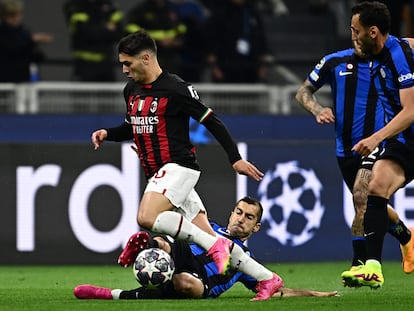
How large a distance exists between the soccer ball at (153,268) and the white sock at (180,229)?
0.18 metres

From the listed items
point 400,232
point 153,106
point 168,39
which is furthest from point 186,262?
point 168,39

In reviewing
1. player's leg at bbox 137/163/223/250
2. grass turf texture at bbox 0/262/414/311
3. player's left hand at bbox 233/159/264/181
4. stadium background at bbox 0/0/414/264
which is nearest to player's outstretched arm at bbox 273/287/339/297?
grass turf texture at bbox 0/262/414/311

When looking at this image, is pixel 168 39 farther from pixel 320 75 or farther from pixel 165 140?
pixel 165 140

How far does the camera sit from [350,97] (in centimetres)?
1102

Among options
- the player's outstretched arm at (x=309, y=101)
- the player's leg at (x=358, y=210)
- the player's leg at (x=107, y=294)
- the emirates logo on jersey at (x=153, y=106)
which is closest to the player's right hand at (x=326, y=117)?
the player's outstretched arm at (x=309, y=101)

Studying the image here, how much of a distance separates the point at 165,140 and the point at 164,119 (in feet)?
0.52

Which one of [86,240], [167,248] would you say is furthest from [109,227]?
[167,248]

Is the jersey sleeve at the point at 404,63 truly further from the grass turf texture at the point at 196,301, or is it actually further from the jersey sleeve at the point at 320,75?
the grass turf texture at the point at 196,301

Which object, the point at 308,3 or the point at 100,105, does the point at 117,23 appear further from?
the point at 308,3

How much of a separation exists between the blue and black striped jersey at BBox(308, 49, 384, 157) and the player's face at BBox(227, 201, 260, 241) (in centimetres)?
136

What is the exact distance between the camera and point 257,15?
57.1 ft

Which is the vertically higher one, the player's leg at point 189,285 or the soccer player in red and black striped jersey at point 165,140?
the soccer player in red and black striped jersey at point 165,140

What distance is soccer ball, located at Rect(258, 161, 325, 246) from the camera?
1445cm

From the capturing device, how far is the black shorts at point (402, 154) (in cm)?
974
